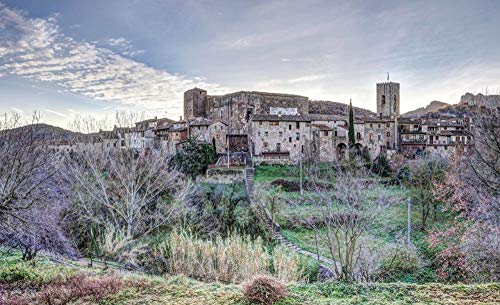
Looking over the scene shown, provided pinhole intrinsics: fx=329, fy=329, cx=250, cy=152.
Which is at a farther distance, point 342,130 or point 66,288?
point 342,130

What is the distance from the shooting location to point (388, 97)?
6825 centimetres

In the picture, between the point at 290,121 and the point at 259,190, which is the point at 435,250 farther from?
the point at 290,121

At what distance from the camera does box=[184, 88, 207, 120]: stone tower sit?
53250 millimetres

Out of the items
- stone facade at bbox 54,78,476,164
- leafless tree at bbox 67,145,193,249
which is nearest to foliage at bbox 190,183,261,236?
leafless tree at bbox 67,145,193,249

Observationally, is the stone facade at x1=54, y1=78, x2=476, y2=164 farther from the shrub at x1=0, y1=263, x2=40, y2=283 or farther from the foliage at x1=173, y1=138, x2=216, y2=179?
the shrub at x1=0, y1=263, x2=40, y2=283

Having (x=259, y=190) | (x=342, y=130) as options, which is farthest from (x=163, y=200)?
(x=342, y=130)

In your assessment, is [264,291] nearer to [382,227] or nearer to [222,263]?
[222,263]

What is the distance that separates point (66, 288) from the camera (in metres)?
6.05

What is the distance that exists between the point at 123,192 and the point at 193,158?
13.9 metres

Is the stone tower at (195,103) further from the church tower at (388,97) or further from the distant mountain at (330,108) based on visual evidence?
the church tower at (388,97)

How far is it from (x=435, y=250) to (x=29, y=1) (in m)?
18.6

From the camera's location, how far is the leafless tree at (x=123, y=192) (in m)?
13.6

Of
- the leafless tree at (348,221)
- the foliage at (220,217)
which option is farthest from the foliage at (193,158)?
the leafless tree at (348,221)

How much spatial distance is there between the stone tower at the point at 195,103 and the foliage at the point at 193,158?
22.9 m
